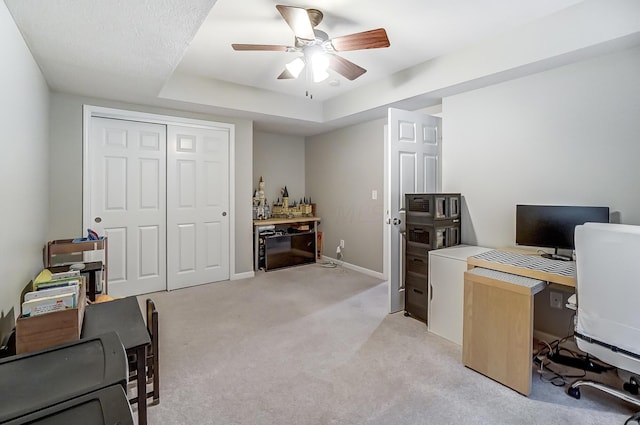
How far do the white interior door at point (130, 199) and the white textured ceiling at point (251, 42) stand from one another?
0.42m

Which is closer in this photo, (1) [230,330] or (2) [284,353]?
(2) [284,353]

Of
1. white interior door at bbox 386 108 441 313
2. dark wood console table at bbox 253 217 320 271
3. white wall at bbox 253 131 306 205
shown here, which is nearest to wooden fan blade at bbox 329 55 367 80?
white interior door at bbox 386 108 441 313

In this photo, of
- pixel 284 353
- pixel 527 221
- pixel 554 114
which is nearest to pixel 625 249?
pixel 527 221

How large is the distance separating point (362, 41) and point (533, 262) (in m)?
1.96

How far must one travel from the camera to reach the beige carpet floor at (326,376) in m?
1.75

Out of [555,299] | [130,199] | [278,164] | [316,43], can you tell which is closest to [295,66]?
[316,43]

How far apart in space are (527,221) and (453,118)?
4.29ft

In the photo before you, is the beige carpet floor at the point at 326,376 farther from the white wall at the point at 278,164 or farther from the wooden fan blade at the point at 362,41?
the white wall at the point at 278,164

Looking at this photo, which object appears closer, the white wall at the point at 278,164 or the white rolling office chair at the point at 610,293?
the white rolling office chair at the point at 610,293

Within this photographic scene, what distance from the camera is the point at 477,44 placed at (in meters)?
2.70

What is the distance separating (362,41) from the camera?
218 cm

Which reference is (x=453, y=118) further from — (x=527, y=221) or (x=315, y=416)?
(x=315, y=416)

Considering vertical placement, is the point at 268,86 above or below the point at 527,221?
above

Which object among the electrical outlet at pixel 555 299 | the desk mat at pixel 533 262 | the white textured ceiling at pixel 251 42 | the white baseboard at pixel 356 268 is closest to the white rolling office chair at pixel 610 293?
the desk mat at pixel 533 262
